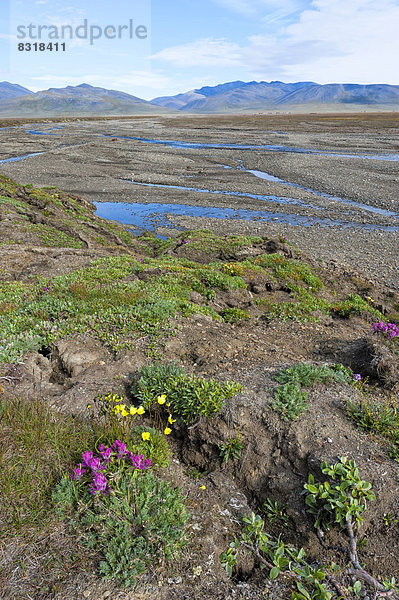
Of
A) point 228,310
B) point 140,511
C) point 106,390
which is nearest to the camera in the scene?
point 140,511

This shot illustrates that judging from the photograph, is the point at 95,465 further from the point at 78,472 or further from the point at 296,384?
the point at 296,384

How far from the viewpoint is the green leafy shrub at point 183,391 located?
5.62m

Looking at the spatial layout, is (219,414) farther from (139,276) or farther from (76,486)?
(139,276)

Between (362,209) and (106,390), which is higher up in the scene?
(362,209)

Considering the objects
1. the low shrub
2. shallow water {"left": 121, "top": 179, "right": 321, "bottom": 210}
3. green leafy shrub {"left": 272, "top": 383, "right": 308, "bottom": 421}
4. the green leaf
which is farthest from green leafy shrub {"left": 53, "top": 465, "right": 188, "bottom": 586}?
shallow water {"left": 121, "top": 179, "right": 321, "bottom": 210}

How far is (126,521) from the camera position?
3.76m

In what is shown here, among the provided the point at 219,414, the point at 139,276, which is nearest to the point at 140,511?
the point at 219,414

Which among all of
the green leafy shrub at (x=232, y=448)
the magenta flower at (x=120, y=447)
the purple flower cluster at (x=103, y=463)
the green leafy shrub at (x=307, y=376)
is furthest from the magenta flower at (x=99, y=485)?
the green leafy shrub at (x=307, y=376)

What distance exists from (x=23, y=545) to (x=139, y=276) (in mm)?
9138

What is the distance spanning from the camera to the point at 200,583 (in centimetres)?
361

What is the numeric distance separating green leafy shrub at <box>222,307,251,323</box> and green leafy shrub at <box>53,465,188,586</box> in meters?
6.92

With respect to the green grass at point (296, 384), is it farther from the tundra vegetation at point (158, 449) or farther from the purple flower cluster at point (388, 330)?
the purple flower cluster at point (388, 330)

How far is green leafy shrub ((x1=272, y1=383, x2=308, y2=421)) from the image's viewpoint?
554 centimetres

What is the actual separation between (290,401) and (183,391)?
1767 millimetres
